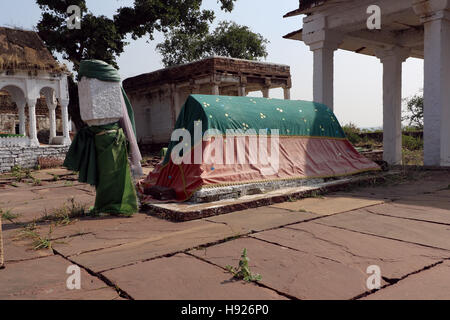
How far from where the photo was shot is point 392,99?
33.8ft

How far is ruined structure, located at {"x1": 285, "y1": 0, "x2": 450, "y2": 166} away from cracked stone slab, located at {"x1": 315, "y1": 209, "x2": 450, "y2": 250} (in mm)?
4415

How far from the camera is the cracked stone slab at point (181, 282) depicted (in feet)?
7.09

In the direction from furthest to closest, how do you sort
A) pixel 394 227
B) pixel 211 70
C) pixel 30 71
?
pixel 211 70, pixel 30 71, pixel 394 227

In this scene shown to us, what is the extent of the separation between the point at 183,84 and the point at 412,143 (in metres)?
10.2

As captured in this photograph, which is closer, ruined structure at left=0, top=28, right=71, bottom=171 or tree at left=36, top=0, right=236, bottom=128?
ruined structure at left=0, top=28, right=71, bottom=171

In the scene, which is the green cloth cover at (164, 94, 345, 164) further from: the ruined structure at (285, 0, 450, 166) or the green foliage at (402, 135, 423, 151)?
the green foliage at (402, 135, 423, 151)

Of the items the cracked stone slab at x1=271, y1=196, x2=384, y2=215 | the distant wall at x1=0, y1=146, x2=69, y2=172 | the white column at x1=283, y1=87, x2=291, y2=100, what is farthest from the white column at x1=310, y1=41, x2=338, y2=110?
the white column at x1=283, y1=87, x2=291, y2=100

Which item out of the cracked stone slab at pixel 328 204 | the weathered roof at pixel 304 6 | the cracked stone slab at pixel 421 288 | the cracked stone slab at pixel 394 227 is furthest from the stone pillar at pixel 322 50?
the cracked stone slab at pixel 421 288

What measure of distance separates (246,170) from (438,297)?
3.55m

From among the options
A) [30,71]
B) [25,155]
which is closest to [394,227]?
[25,155]

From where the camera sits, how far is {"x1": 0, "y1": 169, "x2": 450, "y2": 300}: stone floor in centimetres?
224

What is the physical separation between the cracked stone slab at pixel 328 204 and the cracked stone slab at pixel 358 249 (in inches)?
33.5

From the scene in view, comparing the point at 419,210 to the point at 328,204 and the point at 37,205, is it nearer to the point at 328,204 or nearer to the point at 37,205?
the point at 328,204

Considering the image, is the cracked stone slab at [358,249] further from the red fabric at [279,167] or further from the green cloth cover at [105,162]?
the green cloth cover at [105,162]
